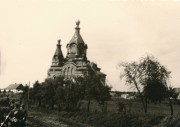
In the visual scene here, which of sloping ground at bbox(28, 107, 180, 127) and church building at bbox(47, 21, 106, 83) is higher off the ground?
church building at bbox(47, 21, 106, 83)

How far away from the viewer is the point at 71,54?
101m

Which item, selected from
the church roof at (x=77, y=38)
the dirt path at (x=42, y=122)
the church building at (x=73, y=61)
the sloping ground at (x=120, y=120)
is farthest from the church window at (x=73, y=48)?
the dirt path at (x=42, y=122)

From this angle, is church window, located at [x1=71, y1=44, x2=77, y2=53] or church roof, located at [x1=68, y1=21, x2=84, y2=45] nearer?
church window, located at [x1=71, y1=44, x2=77, y2=53]

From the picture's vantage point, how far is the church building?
97688 millimetres

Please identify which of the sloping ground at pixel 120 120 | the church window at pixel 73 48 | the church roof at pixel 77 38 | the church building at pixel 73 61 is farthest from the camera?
the church roof at pixel 77 38

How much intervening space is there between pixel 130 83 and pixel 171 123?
66.6 ft

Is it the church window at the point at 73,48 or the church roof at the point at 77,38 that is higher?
the church roof at the point at 77,38

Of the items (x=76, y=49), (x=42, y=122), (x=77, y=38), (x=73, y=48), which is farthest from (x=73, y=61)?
(x=42, y=122)

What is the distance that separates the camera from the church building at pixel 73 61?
320 ft

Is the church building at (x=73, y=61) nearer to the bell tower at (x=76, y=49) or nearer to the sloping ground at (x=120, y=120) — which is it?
the bell tower at (x=76, y=49)

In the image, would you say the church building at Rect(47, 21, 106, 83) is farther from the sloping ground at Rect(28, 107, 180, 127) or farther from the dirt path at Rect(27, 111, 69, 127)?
the dirt path at Rect(27, 111, 69, 127)

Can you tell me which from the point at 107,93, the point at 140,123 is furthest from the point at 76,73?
the point at 140,123

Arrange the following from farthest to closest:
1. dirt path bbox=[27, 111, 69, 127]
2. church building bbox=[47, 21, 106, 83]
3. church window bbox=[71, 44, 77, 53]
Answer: church window bbox=[71, 44, 77, 53], church building bbox=[47, 21, 106, 83], dirt path bbox=[27, 111, 69, 127]

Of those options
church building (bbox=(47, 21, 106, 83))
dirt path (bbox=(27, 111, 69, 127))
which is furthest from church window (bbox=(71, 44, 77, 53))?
dirt path (bbox=(27, 111, 69, 127))
